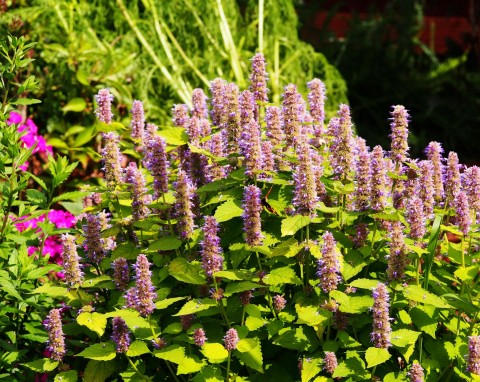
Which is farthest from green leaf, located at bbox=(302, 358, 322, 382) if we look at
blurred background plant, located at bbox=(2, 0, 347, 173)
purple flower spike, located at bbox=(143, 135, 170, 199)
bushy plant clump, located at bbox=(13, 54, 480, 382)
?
blurred background plant, located at bbox=(2, 0, 347, 173)

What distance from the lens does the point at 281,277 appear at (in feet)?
8.84

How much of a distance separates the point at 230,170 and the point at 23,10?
3.24 metres

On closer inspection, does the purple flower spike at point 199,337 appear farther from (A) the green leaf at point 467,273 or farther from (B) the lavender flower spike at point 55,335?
(A) the green leaf at point 467,273

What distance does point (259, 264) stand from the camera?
276 cm

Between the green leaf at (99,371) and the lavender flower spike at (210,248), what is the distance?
1.63ft

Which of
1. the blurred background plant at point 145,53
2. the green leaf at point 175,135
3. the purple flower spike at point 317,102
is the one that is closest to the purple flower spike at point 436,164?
the purple flower spike at point 317,102

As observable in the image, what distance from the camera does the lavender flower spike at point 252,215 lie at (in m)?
2.61

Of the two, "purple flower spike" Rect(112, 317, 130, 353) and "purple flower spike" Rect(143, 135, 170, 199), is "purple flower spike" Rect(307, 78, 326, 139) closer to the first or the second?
"purple flower spike" Rect(143, 135, 170, 199)

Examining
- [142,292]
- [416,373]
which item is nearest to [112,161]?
[142,292]

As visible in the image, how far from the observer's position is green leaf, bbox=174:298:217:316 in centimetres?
261

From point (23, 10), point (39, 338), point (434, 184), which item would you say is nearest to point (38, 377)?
point (39, 338)

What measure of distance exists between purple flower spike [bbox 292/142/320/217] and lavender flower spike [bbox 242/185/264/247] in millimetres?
117

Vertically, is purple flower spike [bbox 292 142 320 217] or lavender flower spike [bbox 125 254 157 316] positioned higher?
purple flower spike [bbox 292 142 320 217]

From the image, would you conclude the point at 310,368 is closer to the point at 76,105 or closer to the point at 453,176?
the point at 453,176
